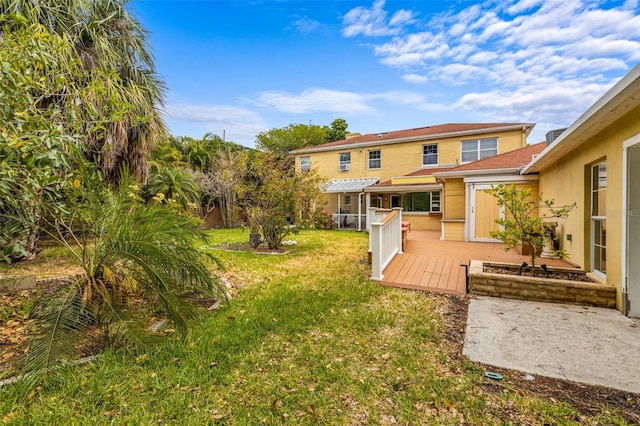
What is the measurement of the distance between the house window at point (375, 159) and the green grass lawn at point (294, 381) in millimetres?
16251

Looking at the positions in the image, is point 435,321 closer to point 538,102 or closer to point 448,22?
point 448,22

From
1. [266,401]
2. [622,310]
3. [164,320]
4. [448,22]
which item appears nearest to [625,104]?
[622,310]

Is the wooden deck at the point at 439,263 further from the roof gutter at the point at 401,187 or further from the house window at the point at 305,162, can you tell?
the house window at the point at 305,162

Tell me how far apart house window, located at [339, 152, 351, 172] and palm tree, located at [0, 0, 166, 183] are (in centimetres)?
1337

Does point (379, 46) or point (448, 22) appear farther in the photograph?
point (379, 46)

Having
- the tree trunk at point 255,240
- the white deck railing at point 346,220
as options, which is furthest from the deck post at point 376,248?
the white deck railing at point 346,220

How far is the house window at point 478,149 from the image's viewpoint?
16.5 m

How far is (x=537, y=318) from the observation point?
4.57 m

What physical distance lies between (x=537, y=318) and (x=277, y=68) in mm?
15727

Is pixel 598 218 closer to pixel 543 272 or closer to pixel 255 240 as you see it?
pixel 543 272

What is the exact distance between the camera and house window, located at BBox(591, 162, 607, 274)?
560 cm

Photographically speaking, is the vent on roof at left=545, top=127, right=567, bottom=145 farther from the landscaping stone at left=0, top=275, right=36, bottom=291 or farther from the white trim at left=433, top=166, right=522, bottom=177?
the landscaping stone at left=0, top=275, right=36, bottom=291

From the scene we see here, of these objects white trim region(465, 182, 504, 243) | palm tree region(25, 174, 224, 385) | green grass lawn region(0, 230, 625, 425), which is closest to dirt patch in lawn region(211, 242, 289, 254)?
green grass lawn region(0, 230, 625, 425)

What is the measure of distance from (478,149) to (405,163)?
4222mm
